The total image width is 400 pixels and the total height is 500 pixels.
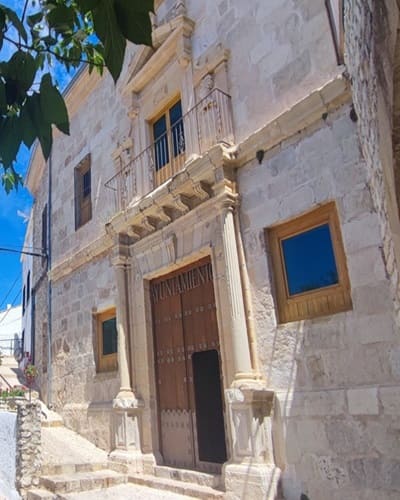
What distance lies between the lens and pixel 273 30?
5543mm

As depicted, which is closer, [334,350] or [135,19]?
[135,19]

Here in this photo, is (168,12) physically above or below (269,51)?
above

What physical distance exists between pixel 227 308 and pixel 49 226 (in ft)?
21.6

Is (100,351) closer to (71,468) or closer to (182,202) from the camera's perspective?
(71,468)

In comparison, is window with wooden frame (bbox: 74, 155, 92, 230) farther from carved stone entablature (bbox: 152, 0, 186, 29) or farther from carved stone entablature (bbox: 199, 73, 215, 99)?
carved stone entablature (bbox: 199, 73, 215, 99)


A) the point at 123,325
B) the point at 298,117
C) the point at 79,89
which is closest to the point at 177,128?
the point at 298,117

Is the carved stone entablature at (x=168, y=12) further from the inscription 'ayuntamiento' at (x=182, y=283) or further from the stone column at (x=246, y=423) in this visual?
the stone column at (x=246, y=423)

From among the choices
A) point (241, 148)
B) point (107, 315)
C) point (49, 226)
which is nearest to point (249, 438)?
point (241, 148)

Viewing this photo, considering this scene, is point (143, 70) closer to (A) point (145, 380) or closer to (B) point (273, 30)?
(B) point (273, 30)

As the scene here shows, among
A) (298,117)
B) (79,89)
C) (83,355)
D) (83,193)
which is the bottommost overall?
(83,355)

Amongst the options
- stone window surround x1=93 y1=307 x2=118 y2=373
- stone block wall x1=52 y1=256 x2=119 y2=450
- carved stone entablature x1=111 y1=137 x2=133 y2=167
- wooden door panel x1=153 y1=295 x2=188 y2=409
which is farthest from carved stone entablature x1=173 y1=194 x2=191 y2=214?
stone window surround x1=93 y1=307 x2=118 y2=373

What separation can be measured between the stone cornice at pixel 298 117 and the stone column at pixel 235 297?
0.65m

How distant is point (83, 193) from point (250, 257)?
532cm

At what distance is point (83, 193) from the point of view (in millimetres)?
9586
